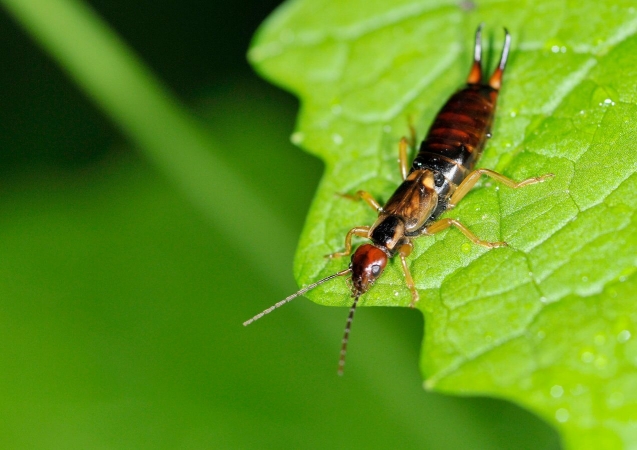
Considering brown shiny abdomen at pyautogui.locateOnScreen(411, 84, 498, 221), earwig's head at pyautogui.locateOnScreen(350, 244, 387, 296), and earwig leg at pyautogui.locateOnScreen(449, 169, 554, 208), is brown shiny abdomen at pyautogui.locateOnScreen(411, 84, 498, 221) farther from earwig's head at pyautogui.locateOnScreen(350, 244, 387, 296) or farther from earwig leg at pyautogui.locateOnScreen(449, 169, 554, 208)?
earwig's head at pyautogui.locateOnScreen(350, 244, 387, 296)

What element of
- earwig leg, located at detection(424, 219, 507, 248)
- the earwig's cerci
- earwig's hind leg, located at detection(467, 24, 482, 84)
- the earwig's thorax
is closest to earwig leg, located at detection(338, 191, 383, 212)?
the earwig's cerci

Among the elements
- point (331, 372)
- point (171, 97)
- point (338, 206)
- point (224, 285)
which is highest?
point (171, 97)

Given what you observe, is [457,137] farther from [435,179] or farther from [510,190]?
[510,190]

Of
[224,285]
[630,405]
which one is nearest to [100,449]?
[224,285]

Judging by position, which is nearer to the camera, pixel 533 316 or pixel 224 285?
pixel 533 316

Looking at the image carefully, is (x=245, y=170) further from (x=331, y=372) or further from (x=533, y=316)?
(x=533, y=316)

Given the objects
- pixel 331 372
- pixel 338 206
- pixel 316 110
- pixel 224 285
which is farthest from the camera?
pixel 224 285

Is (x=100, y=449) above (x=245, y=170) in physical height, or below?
below
